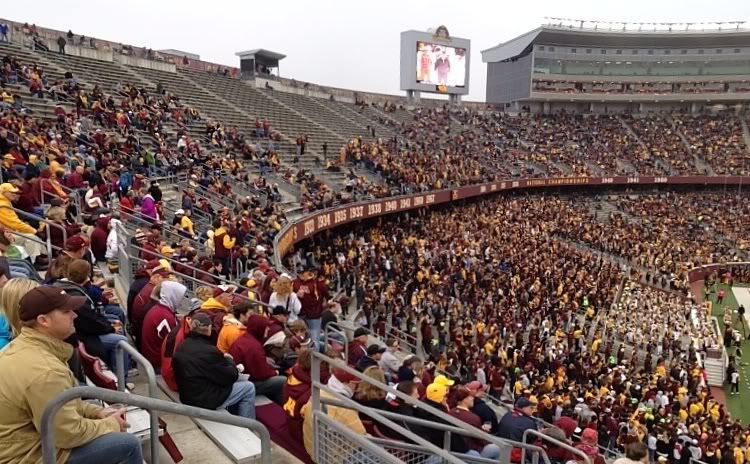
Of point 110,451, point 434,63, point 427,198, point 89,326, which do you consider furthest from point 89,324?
point 434,63

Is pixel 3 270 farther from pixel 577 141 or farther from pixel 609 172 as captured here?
pixel 577 141

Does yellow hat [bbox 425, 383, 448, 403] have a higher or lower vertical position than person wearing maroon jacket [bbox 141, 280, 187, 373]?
lower

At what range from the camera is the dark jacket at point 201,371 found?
189 inches

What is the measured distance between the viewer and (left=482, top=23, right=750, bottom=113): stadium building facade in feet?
205

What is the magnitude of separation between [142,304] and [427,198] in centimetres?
2568

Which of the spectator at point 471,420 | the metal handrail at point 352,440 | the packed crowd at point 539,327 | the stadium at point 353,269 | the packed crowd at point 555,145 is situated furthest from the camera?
the packed crowd at point 555,145

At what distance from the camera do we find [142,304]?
6277mm

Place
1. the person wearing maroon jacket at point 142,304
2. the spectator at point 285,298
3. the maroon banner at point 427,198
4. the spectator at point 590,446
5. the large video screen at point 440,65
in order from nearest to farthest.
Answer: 1. the person wearing maroon jacket at point 142,304
2. the spectator at point 590,446
3. the spectator at point 285,298
4. the maroon banner at point 427,198
5. the large video screen at point 440,65

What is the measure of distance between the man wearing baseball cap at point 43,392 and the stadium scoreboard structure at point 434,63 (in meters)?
48.4

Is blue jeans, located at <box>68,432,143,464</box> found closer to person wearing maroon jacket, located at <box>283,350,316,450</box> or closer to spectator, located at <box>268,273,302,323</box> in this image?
person wearing maroon jacket, located at <box>283,350,316,450</box>

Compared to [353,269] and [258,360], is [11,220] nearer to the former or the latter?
[258,360]

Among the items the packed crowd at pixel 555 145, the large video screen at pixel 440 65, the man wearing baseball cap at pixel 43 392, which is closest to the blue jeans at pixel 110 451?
the man wearing baseball cap at pixel 43 392

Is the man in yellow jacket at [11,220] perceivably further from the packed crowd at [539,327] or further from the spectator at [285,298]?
the packed crowd at [539,327]

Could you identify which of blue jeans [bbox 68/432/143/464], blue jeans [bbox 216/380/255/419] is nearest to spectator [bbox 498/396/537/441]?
blue jeans [bbox 216/380/255/419]
